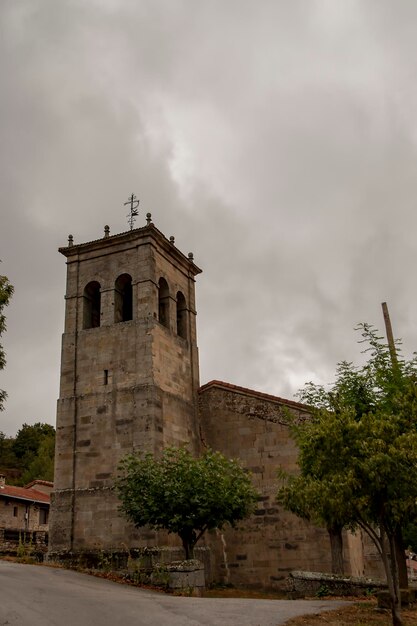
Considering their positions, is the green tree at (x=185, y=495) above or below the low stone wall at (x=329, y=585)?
above

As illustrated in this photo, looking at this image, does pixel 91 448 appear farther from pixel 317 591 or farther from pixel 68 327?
pixel 317 591

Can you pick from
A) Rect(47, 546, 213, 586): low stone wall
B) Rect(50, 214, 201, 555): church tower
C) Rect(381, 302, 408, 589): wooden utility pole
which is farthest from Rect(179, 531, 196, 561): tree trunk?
Rect(381, 302, 408, 589): wooden utility pole

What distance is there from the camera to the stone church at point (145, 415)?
22141mm

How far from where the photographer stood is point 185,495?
18.4 meters

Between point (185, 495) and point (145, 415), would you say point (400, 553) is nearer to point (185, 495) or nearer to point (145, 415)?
point (185, 495)

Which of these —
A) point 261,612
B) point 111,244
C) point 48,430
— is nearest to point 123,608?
point 261,612

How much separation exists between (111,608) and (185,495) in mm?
6463

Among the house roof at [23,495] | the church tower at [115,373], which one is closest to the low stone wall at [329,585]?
the church tower at [115,373]

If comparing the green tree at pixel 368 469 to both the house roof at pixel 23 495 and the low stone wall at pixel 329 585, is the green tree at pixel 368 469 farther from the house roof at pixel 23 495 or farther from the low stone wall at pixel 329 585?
the house roof at pixel 23 495

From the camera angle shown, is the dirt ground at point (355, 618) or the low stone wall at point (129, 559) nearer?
the dirt ground at point (355, 618)

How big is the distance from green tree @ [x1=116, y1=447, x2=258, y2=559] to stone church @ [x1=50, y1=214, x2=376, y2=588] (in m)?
2.37

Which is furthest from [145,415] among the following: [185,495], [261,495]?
[261,495]

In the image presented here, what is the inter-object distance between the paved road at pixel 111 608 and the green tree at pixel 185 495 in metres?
3.06

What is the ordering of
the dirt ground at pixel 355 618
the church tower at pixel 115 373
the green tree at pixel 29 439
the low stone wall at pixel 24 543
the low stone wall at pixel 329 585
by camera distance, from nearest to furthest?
the dirt ground at pixel 355 618, the low stone wall at pixel 329 585, the church tower at pixel 115 373, the low stone wall at pixel 24 543, the green tree at pixel 29 439
